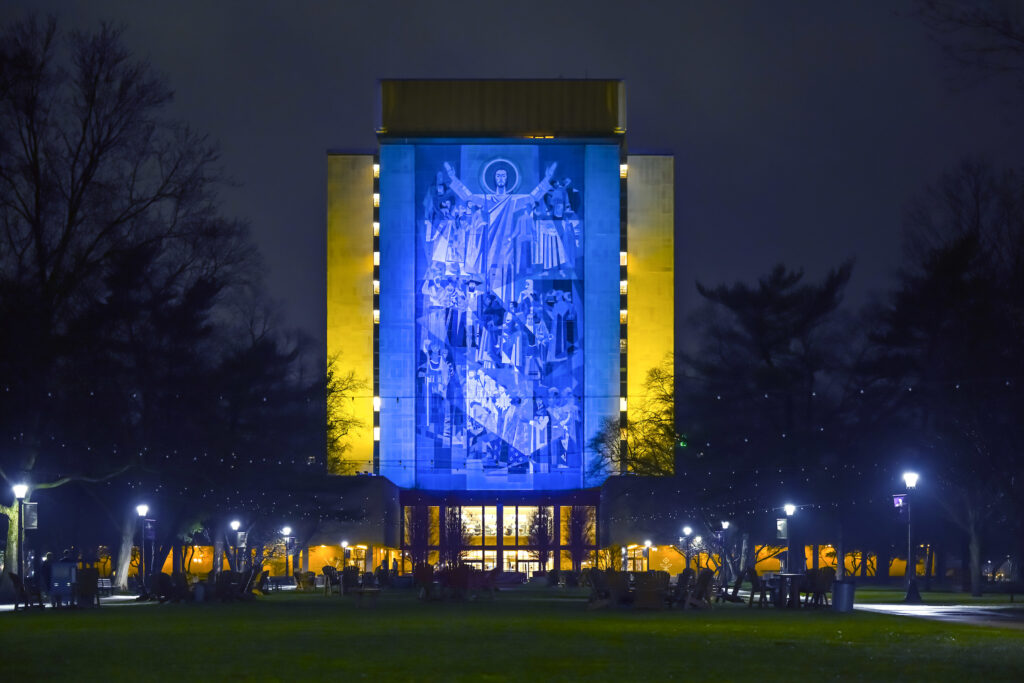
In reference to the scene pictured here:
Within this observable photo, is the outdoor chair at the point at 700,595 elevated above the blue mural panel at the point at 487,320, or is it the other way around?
the blue mural panel at the point at 487,320

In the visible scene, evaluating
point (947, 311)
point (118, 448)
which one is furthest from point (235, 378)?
point (947, 311)

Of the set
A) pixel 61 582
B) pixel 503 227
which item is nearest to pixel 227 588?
pixel 61 582

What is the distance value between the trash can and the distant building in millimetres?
87948

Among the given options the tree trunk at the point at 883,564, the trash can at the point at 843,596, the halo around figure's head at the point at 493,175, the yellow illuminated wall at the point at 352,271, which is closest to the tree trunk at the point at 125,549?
the trash can at the point at 843,596

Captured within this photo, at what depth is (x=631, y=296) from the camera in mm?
132375

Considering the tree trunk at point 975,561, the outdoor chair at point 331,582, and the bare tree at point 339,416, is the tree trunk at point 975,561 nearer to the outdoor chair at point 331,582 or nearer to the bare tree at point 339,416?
the outdoor chair at point 331,582

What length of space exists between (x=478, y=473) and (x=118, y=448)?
67.2 m

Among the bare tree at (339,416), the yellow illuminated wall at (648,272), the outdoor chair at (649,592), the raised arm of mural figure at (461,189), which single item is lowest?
the outdoor chair at (649,592)

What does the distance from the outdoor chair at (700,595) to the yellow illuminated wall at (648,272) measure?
8993 cm

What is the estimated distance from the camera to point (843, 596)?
39.3 meters

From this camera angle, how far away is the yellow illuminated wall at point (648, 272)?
433 ft

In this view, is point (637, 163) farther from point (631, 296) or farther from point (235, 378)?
point (235, 378)

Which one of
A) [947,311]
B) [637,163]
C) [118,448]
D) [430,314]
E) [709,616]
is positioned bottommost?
[709,616]

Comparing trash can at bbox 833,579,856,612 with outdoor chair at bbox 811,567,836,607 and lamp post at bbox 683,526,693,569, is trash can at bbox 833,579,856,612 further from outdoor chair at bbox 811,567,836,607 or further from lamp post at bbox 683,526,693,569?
lamp post at bbox 683,526,693,569
